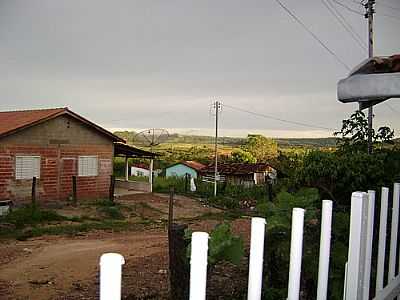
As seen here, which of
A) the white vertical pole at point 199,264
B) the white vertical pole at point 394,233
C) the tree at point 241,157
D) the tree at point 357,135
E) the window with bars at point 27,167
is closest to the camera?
the white vertical pole at point 199,264

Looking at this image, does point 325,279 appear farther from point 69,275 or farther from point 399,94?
point 69,275

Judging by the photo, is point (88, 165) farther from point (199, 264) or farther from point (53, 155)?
point (199, 264)

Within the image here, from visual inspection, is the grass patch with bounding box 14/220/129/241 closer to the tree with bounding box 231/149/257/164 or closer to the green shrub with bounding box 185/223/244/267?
the green shrub with bounding box 185/223/244/267

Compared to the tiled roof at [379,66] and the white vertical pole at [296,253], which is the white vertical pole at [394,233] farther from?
the white vertical pole at [296,253]

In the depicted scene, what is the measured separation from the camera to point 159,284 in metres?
5.21

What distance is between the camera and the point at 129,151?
2031cm

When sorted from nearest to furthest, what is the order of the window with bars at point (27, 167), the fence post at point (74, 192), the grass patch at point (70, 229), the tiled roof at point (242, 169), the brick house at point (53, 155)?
the grass patch at point (70, 229) → the brick house at point (53, 155) → the window with bars at point (27, 167) → the fence post at point (74, 192) → the tiled roof at point (242, 169)

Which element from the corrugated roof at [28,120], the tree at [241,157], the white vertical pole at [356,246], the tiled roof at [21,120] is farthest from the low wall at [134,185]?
the white vertical pole at [356,246]

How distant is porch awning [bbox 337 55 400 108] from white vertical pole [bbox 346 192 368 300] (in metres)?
0.43

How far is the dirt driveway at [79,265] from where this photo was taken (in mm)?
5273

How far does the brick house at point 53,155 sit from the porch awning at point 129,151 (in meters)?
1.03

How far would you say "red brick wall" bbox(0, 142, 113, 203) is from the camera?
14.5m

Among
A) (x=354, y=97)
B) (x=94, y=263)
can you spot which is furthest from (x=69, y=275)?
(x=354, y=97)

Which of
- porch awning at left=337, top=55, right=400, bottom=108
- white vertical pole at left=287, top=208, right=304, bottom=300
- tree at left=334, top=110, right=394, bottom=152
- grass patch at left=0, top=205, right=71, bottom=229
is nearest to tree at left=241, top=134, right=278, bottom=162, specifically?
grass patch at left=0, top=205, right=71, bottom=229
